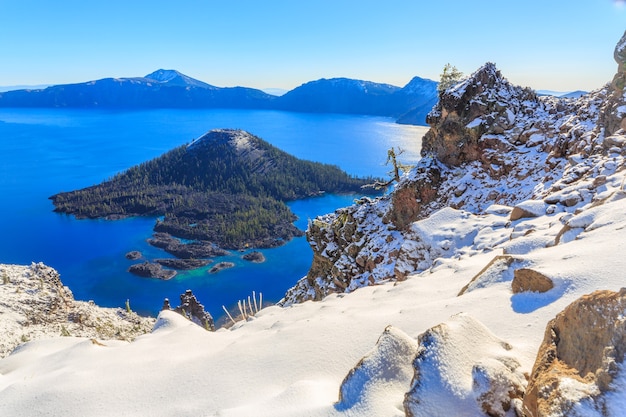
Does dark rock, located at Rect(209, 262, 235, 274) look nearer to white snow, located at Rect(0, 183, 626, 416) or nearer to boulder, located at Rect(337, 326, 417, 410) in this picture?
white snow, located at Rect(0, 183, 626, 416)

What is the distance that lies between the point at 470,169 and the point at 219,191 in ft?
429

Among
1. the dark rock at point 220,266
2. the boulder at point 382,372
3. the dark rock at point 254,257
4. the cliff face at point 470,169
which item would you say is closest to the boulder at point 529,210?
→ the cliff face at point 470,169

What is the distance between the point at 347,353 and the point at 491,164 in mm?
17183

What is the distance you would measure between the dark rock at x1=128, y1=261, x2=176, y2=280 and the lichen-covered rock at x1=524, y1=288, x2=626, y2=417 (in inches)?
2832

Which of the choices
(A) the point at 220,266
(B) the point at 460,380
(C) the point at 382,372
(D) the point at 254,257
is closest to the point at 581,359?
(B) the point at 460,380

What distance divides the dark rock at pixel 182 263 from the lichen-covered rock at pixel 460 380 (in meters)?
75.1

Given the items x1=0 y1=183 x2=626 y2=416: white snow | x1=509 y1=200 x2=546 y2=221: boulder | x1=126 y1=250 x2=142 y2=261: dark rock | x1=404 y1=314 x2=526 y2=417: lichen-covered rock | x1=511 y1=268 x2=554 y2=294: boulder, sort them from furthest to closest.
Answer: x1=126 y1=250 x2=142 y2=261: dark rock < x1=509 y1=200 x2=546 y2=221: boulder < x1=511 y1=268 x2=554 y2=294: boulder < x1=0 y1=183 x2=626 y2=416: white snow < x1=404 y1=314 x2=526 y2=417: lichen-covered rock

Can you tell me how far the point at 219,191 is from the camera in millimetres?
144375

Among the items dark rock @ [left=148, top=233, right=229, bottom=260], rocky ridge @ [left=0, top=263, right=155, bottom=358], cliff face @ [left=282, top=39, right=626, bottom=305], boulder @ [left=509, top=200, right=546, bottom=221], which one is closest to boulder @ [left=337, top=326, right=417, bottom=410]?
boulder @ [left=509, top=200, right=546, bottom=221]

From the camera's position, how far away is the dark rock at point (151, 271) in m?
69.2

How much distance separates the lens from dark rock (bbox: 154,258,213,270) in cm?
7462

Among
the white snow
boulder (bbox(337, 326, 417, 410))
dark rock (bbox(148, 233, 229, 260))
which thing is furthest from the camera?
dark rock (bbox(148, 233, 229, 260))

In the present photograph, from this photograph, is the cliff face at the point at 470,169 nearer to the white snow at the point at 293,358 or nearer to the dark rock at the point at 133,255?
the white snow at the point at 293,358

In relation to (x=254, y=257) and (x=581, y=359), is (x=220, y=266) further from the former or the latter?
(x=581, y=359)
